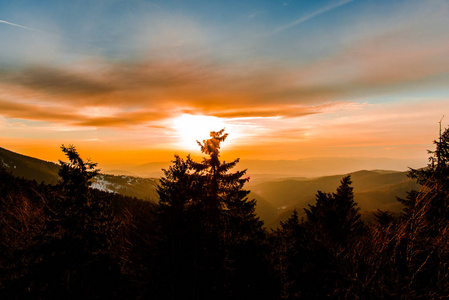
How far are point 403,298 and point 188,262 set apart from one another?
8433 millimetres

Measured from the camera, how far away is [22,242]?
58.2ft

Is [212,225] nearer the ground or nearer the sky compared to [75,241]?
nearer the sky

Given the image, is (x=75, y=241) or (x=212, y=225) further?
(x=75, y=241)

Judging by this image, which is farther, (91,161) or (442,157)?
(91,161)

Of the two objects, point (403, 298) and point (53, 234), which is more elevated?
point (403, 298)

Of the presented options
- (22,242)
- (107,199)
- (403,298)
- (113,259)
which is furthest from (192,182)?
(22,242)

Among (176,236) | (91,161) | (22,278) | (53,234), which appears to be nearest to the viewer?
(176,236)

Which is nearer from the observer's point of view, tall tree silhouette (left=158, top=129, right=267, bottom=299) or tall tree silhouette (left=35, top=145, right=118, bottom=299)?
tall tree silhouette (left=158, top=129, right=267, bottom=299)

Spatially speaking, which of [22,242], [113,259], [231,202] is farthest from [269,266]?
[22,242]

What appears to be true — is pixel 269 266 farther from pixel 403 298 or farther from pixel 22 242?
pixel 22 242

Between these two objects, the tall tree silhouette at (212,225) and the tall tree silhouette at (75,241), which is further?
the tall tree silhouette at (75,241)

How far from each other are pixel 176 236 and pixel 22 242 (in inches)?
635

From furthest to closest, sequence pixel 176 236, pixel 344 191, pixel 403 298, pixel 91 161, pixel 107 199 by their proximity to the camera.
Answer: pixel 344 191 < pixel 107 199 < pixel 91 161 < pixel 176 236 < pixel 403 298

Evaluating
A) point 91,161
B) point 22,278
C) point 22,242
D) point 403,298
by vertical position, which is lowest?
point 22,278
